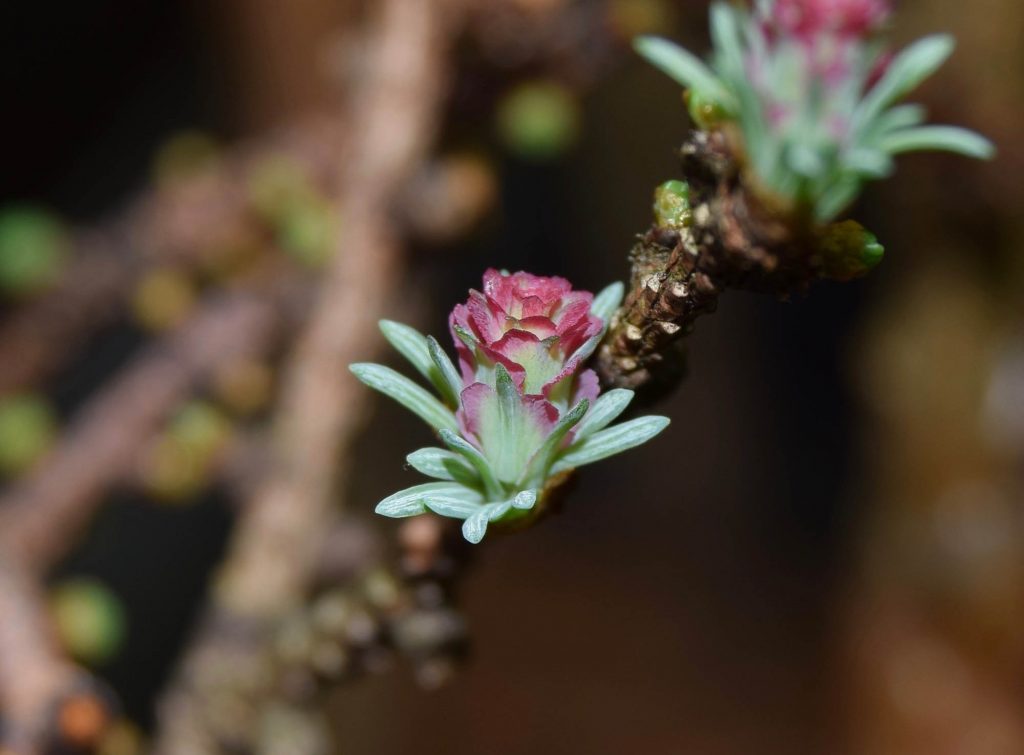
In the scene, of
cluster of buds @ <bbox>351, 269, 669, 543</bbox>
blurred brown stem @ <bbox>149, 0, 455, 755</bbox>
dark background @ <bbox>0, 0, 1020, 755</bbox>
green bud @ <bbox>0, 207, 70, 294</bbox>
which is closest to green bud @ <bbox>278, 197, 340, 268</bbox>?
blurred brown stem @ <bbox>149, 0, 455, 755</bbox>

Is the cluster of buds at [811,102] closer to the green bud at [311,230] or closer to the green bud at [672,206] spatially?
the green bud at [672,206]

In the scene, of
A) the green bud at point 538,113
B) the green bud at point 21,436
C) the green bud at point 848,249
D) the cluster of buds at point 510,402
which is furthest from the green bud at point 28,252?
the green bud at point 848,249

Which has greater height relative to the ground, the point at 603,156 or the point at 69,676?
the point at 603,156

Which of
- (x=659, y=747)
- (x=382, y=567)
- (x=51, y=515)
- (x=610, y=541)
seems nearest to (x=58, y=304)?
(x=51, y=515)

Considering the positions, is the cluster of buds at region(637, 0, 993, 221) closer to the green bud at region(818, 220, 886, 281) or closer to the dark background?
the green bud at region(818, 220, 886, 281)

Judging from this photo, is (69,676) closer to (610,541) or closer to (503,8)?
(503,8)

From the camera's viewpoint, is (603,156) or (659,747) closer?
A: (659,747)
